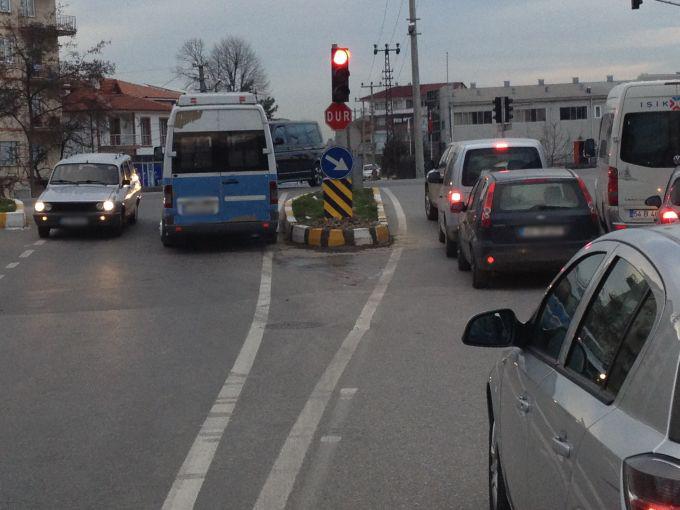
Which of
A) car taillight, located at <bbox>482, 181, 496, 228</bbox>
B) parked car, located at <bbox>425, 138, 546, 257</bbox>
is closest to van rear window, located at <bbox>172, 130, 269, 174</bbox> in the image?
parked car, located at <bbox>425, 138, 546, 257</bbox>

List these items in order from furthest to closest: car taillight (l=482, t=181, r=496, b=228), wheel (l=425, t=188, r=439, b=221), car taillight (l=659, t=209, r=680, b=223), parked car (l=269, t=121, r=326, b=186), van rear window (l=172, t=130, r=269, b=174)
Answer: parked car (l=269, t=121, r=326, b=186) → wheel (l=425, t=188, r=439, b=221) → van rear window (l=172, t=130, r=269, b=174) → car taillight (l=482, t=181, r=496, b=228) → car taillight (l=659, t=209, r=680, b=223)

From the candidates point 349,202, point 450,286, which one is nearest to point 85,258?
point 349,202

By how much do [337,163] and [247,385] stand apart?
37.4 feet

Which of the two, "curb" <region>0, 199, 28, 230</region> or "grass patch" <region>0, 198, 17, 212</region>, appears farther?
"grass patch" <region>0, 198, 17, 212</region>

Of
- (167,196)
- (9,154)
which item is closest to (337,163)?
(167,196)

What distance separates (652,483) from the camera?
260cm

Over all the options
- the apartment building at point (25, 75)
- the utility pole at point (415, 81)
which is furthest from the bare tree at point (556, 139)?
the utility pole at point (415, 81)

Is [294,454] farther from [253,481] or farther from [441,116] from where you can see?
[441,116]

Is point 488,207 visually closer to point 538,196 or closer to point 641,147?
point 538,196

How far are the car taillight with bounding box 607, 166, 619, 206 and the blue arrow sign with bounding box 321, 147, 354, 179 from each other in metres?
4.74

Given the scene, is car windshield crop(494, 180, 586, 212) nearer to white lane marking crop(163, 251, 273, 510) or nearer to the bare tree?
white lane marking crop(163, 251, 273, 510)

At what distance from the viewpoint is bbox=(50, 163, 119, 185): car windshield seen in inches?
894

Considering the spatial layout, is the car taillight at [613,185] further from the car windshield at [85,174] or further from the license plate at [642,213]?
the car windshield at [85,174]

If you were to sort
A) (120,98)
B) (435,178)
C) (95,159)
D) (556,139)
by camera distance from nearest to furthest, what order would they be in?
(435,178), (95,159), (120,98), (556,139)
